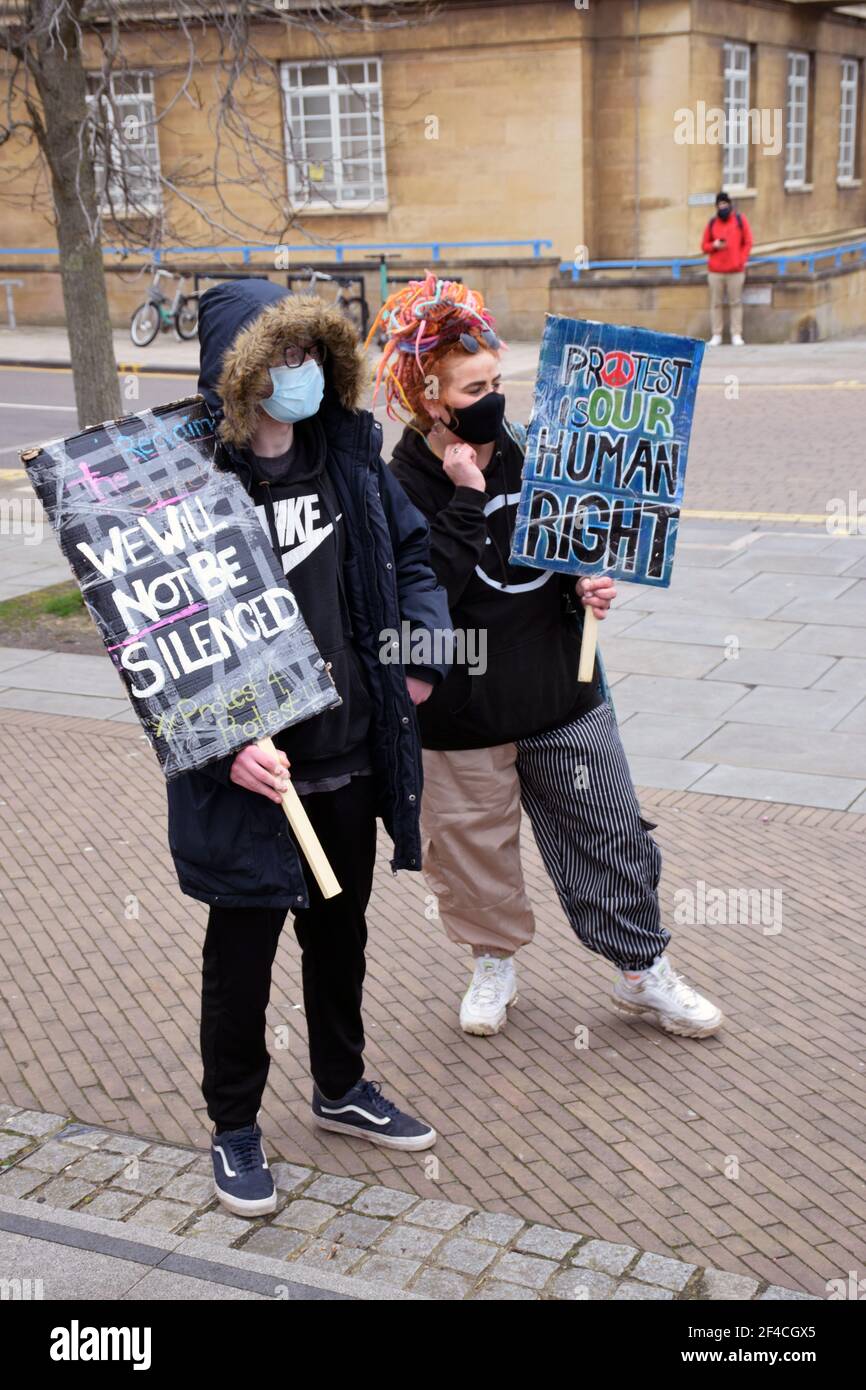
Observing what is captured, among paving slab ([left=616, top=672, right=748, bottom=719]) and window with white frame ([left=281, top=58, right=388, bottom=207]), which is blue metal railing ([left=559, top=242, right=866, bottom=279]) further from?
paving slab ([left=616, top=672, right=748, bottom=719])

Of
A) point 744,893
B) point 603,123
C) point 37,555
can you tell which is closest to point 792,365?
point 603,123

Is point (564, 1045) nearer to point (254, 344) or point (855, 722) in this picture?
point (254, 344)

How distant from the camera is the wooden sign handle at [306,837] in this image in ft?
10.8

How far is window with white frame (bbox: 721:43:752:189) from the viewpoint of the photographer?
80.0 feet

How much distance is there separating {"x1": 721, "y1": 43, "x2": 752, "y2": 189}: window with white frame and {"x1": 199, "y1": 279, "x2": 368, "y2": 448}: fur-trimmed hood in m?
22.2

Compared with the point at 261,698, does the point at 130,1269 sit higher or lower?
lower

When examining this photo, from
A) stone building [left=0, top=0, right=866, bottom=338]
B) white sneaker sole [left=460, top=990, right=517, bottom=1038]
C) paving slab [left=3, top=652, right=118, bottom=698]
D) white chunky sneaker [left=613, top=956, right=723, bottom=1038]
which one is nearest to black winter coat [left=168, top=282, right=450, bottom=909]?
white sneaker sole [left=460, top=990, right=517, bottom=1038]

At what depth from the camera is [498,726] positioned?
405 cm

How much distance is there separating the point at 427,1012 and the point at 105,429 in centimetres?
207

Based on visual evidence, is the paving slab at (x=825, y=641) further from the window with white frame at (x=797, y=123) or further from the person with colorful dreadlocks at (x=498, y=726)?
the window with white frame at (x=797, y=123)

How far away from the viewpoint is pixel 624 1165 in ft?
12.3

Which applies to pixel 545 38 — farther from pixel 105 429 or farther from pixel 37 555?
pixel 105 429

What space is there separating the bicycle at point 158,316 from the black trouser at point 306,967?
63.6 feet

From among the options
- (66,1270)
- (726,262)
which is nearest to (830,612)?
(66,1270)
